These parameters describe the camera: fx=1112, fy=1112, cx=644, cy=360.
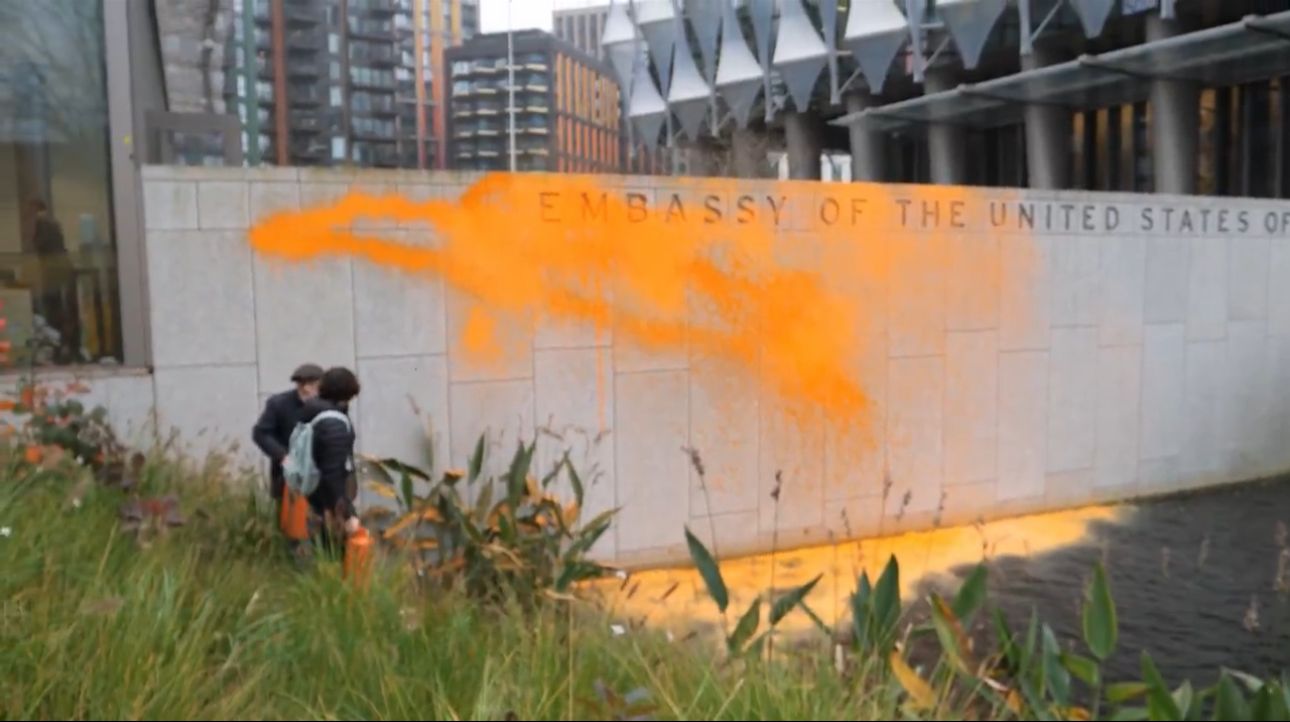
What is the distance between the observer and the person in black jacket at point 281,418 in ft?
19.1

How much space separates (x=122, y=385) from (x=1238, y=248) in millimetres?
9270

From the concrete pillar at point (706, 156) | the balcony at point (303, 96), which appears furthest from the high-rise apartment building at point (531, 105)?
the concrete pillar at point (706, 156)

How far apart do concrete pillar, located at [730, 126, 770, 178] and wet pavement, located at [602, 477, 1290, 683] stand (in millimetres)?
32544

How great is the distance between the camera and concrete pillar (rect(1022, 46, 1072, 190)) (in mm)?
25875

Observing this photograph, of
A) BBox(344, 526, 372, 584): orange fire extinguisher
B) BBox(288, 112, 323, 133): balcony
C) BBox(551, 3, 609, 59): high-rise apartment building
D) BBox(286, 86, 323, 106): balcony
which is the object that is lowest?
BBox(344, 526, 372, 584): orange fire extinguisher

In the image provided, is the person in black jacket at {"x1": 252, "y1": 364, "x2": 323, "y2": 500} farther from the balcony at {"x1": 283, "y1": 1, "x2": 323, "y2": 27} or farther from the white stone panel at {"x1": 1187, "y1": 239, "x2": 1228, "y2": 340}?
the balcony at {"x1": 283, "y1": 1, "x2": 323, "y2": 27}

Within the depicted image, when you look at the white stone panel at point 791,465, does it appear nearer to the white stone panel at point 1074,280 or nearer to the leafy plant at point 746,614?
the white stone panel at point 1074,280

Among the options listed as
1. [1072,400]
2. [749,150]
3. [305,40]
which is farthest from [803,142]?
[305,40]

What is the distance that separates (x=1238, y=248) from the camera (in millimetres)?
10125

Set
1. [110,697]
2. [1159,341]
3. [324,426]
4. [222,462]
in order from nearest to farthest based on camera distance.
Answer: [110,697] → [324,426] → [222,462] → [1159,341]

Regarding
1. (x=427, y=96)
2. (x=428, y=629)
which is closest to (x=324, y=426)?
(x=428, y=629)

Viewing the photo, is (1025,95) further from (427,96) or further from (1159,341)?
(427,96)

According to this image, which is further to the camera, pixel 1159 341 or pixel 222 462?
pixel 1159 341

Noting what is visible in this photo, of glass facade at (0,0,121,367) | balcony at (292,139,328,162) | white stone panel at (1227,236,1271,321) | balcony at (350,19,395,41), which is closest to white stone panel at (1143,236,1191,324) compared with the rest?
white stone panel at (1227,236,1271,321)
